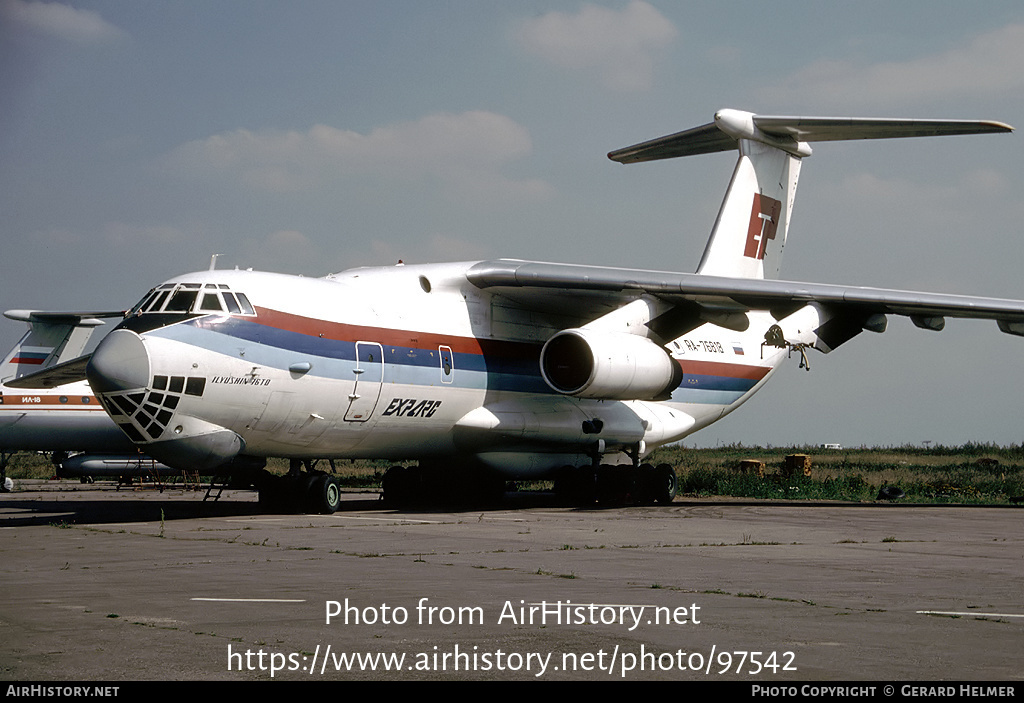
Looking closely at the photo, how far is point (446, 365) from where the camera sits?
16.4m

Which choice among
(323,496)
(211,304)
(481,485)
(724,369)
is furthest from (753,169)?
Answer: (211,304)

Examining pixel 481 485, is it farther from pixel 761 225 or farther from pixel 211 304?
pixel 761 225

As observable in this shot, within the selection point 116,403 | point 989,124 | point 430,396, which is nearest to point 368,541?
point 116,403

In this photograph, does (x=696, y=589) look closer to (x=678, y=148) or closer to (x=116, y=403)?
(x=116, y=403)

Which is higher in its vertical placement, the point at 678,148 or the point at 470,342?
the point at 678,148

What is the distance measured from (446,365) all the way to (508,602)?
993 centimetres

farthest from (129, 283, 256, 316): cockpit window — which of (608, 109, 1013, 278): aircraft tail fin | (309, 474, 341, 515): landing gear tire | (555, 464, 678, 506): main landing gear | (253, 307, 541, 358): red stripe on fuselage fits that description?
(608, 109, 1013, 278): aircraft tail fin

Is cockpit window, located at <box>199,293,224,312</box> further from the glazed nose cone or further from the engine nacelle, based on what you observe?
the engine nacelle

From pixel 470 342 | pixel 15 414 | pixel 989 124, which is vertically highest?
pixel 989 124

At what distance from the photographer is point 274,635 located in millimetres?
5566

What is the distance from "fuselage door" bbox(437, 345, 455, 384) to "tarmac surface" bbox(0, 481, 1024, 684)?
3773mm

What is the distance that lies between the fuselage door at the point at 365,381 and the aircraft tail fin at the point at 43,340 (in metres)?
21.2
